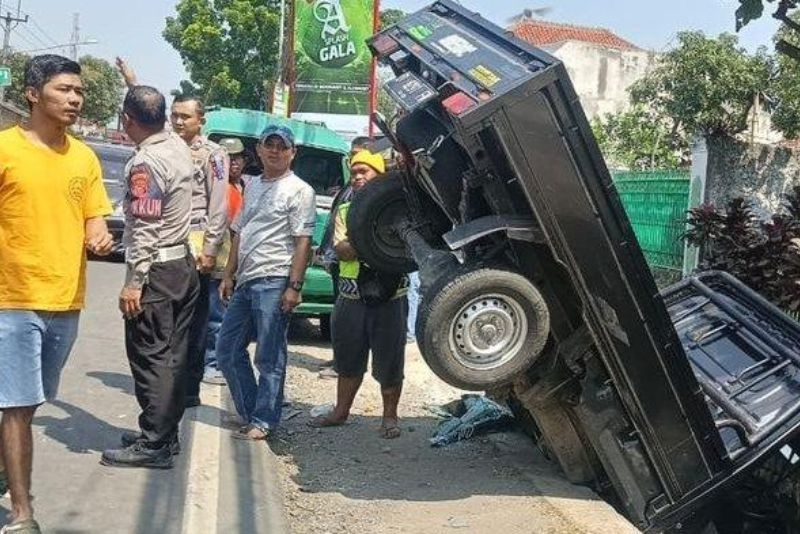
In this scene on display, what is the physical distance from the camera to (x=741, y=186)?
34.7 ft

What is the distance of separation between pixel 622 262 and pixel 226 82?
38038 mm

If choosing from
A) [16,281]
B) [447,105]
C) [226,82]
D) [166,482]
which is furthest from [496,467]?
[226,82]

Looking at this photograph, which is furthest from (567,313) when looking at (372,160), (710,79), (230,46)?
(230,46)

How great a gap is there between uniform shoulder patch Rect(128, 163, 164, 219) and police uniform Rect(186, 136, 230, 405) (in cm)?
72

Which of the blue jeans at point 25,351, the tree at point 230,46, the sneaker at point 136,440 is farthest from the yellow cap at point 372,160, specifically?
the tree at point 230,46

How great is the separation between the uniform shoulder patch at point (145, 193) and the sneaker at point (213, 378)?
2.67 m

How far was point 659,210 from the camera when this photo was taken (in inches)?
472

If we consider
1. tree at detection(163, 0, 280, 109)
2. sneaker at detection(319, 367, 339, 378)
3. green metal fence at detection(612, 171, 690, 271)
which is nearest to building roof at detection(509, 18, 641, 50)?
tree at detection(163, 0, 280, 109)

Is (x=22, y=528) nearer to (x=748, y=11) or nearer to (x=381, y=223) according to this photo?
(x=381, y=223)

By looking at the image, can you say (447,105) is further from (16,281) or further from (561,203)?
(16,281)

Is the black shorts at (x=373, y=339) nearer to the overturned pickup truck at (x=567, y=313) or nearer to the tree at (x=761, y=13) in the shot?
the overturned pickup truck at (x=567, y=313)

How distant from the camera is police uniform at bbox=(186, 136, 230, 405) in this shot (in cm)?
558

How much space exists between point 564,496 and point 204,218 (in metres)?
2.81

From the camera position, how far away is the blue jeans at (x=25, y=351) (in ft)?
12.1
